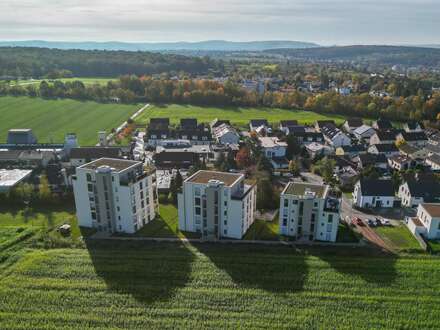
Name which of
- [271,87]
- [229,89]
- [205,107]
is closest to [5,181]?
[205,107]

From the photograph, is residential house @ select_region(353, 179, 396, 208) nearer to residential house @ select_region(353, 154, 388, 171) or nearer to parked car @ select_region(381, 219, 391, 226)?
parked car @ select_region(381, 219, 391, 226)

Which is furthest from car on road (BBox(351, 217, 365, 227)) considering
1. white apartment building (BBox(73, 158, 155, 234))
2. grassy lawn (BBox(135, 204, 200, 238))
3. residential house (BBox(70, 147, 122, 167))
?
residential house (BBox(70, 147, 122, 167))

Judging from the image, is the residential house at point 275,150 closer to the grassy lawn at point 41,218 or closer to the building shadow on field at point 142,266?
the building shadow on field at point 142,266

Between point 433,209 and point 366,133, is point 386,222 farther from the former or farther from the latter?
point 366,133

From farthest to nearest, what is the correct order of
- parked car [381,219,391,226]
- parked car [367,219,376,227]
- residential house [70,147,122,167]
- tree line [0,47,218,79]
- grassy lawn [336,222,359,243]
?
1. tree line [0,47,218,79]
2. residential house [70,147,122,167]
3. parked car [381,219,391,226]
4. parked car [367,219,376,227]
5. grassy lawn [336,222,359,243]

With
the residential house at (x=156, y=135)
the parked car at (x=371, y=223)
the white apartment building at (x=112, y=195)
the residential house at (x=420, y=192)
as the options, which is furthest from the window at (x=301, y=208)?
the residential house at (x=156, y=135)
